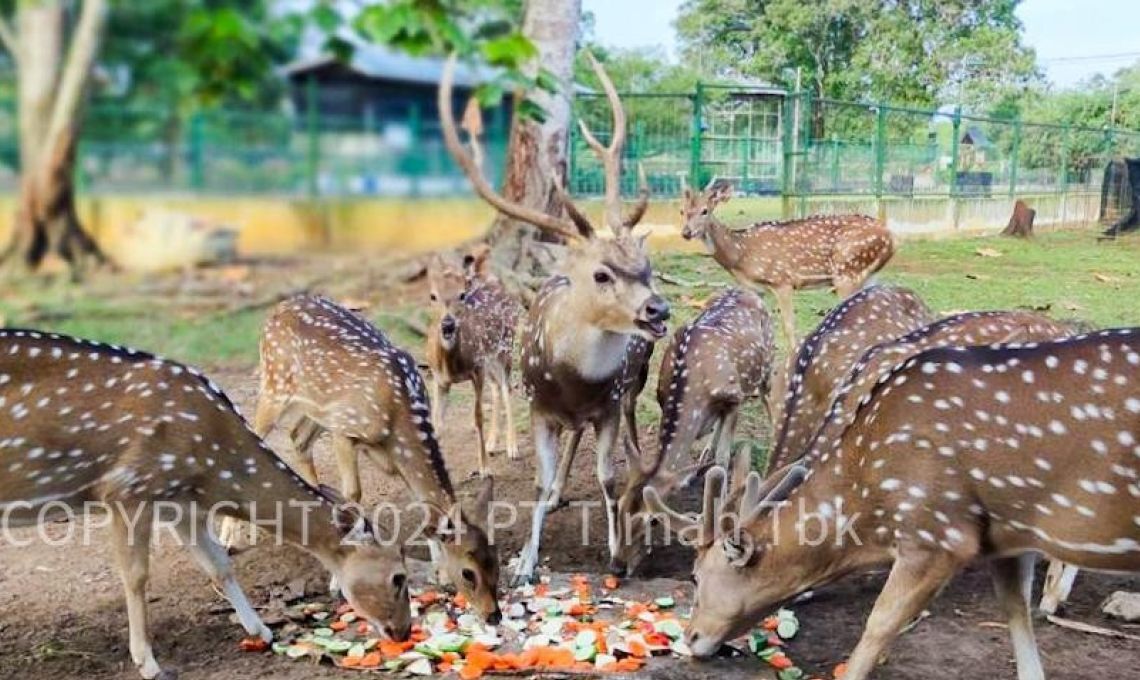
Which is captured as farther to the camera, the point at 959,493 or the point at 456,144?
the point at 959,493

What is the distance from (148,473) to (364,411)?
3.38ft

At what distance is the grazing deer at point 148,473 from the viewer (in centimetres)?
347

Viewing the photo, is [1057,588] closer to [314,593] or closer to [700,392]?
[700,392]

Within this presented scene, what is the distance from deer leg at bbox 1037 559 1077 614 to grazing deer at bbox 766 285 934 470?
1.01 metres

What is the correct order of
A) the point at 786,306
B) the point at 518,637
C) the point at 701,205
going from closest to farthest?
the point at 518,637 → the point at 701,205 → the point at 786,306

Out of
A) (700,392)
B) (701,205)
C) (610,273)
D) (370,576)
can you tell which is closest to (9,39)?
(370,576)

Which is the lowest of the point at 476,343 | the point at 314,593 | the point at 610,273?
the point at 314,593

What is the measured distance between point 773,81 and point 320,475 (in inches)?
150

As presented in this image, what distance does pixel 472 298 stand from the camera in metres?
6.41

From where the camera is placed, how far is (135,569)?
3596 mm

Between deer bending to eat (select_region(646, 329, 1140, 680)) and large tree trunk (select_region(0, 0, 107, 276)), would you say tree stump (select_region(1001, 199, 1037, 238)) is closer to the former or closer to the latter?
deer bending to eat (select_region(646, 329, 1140, 680))

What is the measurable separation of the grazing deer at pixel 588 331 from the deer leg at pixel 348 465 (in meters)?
0.74

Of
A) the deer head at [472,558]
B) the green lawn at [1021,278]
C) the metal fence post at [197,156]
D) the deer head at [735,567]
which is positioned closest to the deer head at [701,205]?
the green lawn at [1021,278]

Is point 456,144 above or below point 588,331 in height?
above
